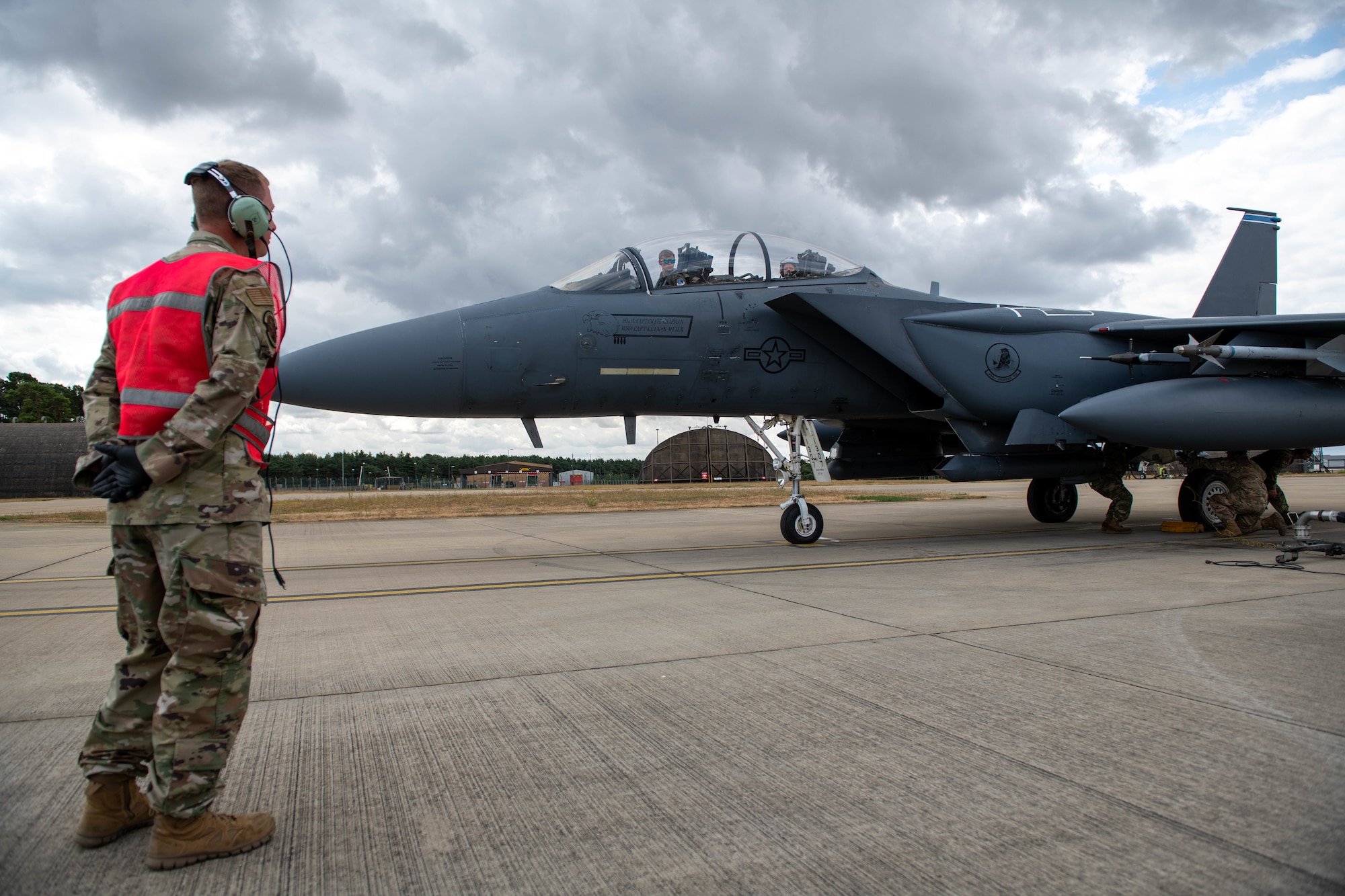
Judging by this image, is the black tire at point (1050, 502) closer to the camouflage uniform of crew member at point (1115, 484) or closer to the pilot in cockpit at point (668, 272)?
the camouflage uniform of crew member at point (1115, 484)

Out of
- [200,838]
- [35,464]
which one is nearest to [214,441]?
[200,838]

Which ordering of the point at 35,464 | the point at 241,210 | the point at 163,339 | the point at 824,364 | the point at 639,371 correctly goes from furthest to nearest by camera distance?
the point at 35,464, the point at 824,364, the point at 639,371, the point at 241,210, the point at 163,339

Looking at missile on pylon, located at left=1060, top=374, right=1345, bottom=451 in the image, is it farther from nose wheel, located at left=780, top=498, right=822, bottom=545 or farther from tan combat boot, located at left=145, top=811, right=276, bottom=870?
tan combat boot, located at left=145, top=811, right=276, bottom=870

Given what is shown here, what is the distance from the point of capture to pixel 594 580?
6.43m

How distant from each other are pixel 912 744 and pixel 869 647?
51.4 inches

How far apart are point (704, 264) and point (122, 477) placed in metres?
6.82

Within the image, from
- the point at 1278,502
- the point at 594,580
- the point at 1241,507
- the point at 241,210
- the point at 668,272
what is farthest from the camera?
the point at 1278,502

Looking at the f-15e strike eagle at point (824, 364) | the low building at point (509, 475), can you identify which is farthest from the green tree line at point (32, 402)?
the f-15e strike eagle at point (824, 364)

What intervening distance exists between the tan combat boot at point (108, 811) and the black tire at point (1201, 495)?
11592 millimetres

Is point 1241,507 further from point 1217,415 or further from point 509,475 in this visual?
point 509,475

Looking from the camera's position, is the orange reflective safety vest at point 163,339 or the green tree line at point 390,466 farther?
the green tree line at point 390,466

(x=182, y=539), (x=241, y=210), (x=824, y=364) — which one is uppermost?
(x=824, y=364)

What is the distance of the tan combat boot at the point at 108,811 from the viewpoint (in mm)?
1941

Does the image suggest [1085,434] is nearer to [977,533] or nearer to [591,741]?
[977,533]
